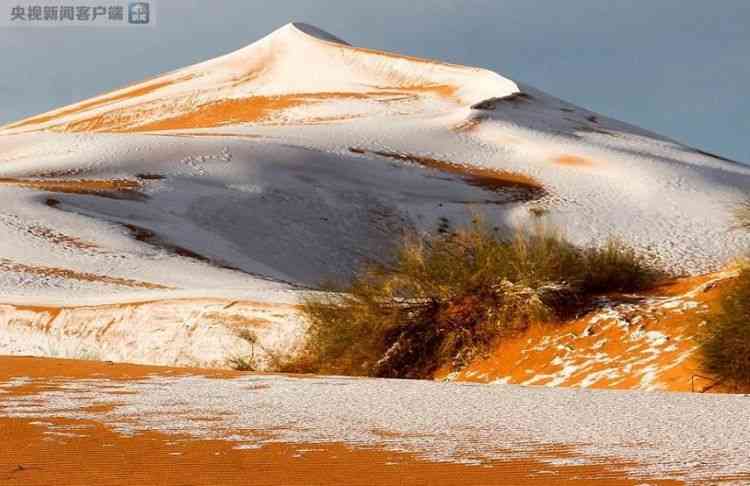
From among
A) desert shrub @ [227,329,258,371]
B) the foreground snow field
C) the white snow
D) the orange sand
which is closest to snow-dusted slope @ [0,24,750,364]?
desert shrub @ [227,329,258,371]

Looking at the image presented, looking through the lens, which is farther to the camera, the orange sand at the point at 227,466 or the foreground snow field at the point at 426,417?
the foreground snow field at the point at 426,417

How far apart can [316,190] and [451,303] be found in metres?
25.8

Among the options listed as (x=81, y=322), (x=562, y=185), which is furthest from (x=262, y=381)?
(x=562, y=185)

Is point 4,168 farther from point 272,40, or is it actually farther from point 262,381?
point 272,40

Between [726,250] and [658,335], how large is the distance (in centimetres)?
2393

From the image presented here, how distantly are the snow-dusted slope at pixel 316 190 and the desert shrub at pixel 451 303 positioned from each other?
2029mm

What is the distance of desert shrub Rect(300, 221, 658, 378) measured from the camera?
44.8 ft

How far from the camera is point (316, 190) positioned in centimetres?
3975

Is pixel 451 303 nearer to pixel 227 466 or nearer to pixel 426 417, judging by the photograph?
pixel 426 417

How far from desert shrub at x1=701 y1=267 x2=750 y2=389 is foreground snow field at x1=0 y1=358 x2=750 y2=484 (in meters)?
2.28

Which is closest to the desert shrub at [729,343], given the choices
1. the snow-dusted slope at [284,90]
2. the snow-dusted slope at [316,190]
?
the snow-dusted slope at [316,190]

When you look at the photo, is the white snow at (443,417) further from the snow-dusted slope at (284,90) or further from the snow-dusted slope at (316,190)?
the snow-dusted slope at (284,90)

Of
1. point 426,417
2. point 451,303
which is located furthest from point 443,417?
point 451,303

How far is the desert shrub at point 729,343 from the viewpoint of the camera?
10930mm
